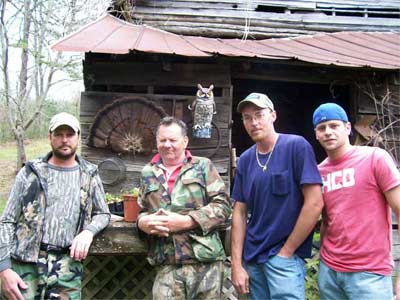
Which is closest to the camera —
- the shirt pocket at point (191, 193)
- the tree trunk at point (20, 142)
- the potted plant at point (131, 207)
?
the shirt pocket at point (191, 193)

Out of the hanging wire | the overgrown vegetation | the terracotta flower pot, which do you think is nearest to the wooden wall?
the hanging wire

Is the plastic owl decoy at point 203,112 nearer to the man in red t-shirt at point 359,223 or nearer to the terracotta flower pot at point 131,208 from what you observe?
the terracotta flower pot at point 131,208

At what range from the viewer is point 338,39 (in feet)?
21.7

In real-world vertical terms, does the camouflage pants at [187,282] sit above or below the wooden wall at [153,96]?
below

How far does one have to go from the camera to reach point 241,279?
2.51m

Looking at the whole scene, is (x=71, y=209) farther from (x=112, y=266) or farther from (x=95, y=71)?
(x=95, y=71)

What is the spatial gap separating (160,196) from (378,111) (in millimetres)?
4663

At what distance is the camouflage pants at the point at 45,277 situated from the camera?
7.92 ft

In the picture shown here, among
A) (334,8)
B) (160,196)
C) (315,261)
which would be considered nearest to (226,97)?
(315,261)

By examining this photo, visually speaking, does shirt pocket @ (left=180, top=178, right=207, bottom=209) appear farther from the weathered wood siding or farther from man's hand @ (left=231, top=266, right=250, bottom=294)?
the weathered wood siding

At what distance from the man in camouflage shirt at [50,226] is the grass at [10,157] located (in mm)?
9054

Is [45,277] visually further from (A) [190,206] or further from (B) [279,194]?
(B) [279,194]

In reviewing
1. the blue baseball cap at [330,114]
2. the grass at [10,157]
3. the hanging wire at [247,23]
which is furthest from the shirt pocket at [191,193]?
the grass at [10,157]

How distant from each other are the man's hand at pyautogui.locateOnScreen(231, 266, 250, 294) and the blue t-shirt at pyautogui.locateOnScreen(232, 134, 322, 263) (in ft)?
0.26
